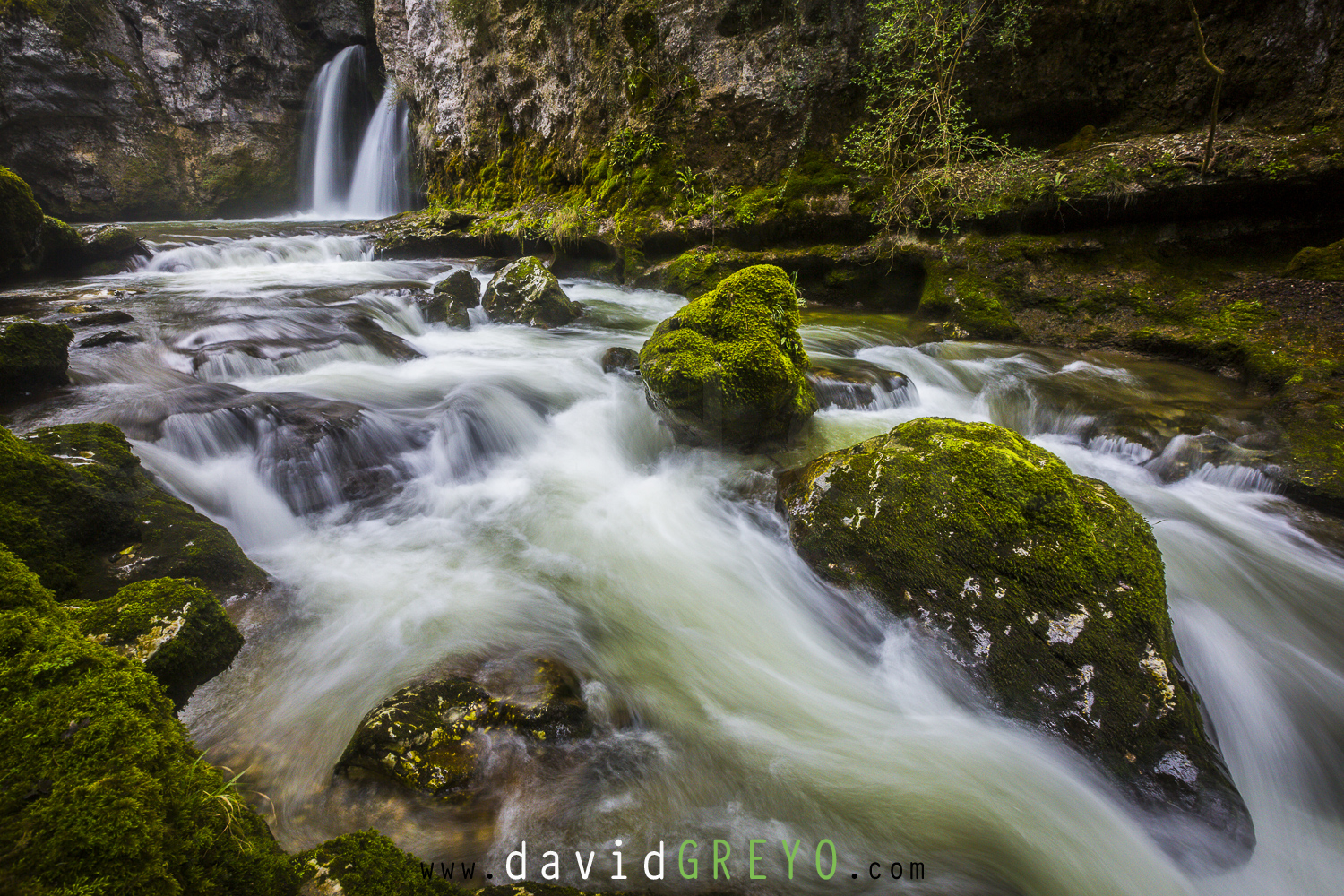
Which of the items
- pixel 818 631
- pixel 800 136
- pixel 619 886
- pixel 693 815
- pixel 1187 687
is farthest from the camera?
pixel 800 136

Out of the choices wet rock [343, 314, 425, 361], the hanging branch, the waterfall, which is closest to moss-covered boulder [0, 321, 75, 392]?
wet rock [343, 314, 425, 361]

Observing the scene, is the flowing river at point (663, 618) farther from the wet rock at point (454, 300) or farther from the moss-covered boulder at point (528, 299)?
the moss-covered boulder at point (528, 299)

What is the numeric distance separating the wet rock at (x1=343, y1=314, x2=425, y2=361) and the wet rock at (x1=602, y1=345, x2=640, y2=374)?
105 inches

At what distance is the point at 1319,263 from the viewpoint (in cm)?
→ 615

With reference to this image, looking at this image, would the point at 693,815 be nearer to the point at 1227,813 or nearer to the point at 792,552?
the point at 792,552

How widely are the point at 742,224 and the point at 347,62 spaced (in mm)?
22966

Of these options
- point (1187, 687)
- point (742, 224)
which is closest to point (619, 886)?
point (1187, 687)

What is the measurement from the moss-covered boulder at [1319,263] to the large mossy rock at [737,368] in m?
5.95

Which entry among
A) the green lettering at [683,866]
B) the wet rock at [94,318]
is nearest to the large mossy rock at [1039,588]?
the green lettering at [683,866]

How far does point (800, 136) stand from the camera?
31.1 ft

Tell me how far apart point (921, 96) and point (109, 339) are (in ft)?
35.0

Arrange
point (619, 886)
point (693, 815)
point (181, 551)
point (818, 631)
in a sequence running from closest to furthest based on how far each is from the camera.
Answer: point (619, 886) < point (693, 815) < point (181, 551) < point (818, 631)

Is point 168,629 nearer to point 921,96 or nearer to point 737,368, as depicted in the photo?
point 737,368

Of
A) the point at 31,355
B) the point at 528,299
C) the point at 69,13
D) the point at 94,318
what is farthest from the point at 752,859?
the point at 69,13
